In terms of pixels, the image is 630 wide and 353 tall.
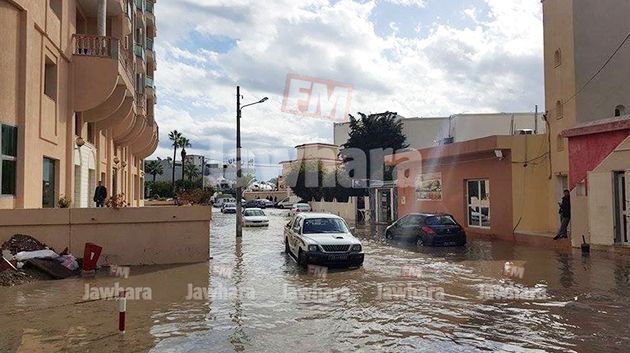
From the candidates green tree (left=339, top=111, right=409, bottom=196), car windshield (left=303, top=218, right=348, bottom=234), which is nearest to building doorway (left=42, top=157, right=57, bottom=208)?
car windshield (left=303, top=218, right=348, bottom=234)

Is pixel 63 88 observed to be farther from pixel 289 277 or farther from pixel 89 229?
pixel 289 277

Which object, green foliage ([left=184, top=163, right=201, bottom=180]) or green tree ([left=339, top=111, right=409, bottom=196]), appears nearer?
green tree ([left=339, top=111, right=409, bottom=196])

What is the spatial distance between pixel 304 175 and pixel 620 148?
50036 millimetres

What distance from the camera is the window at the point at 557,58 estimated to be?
871 inches

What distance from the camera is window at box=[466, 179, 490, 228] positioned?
81.4ft

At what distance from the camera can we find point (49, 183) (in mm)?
17328

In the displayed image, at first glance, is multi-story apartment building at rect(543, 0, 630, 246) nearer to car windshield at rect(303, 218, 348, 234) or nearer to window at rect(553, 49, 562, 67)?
window at rect(553, 49, 562, 67)

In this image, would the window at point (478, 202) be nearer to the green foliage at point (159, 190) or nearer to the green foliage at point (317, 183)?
the green foliage at point (317, 183)

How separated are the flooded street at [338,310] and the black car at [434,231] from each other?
428cm

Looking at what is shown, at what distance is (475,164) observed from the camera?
998 inches

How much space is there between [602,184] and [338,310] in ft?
40.7

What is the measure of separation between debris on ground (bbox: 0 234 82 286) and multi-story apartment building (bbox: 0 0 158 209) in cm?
128

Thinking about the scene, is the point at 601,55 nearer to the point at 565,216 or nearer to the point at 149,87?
the point at 565,216

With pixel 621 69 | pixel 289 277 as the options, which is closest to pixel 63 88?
pixel 289 277
